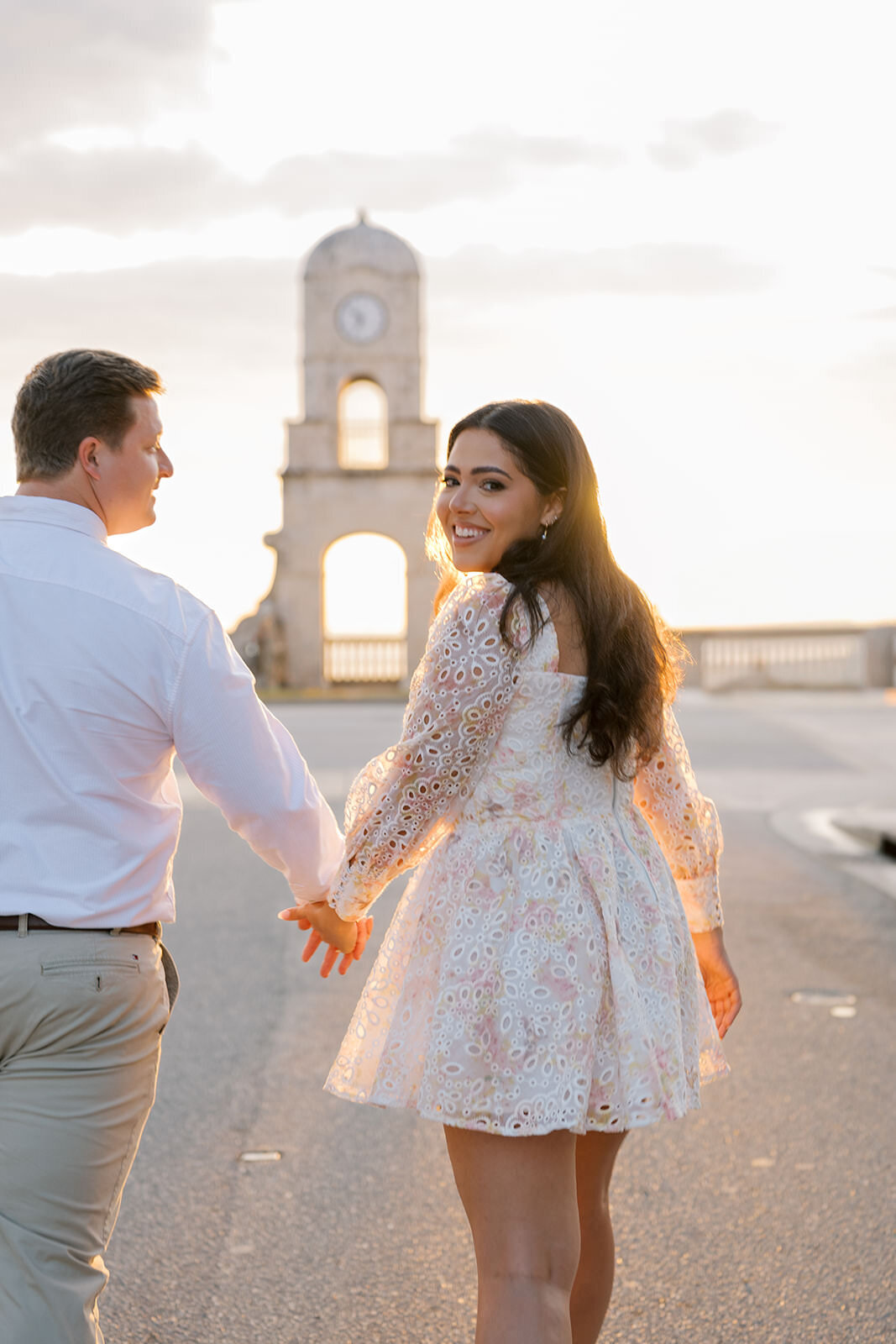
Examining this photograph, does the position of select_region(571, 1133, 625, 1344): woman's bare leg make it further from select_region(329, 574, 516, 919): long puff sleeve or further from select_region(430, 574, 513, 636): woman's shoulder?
select_region(430, 574, 513, 636): woman's shoulder

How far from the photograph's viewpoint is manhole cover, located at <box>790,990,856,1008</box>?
671cm

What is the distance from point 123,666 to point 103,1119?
76 centimetres

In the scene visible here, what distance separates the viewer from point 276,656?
36.5m

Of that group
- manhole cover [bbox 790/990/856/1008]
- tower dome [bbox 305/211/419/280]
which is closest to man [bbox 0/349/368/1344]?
manhole cover [bbox 790/990/856/1008]

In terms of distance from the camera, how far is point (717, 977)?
3.25m

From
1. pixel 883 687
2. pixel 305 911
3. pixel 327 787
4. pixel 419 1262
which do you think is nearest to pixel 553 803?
pixel 305 911

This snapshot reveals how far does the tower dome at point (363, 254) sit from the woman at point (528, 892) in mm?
35697

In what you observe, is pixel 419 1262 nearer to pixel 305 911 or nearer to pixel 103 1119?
pixel 305 911

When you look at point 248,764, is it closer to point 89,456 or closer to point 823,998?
point 89,456

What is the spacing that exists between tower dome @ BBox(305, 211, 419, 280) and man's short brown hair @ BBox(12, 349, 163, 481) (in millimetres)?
35951

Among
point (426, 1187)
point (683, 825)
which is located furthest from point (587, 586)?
point (426, 1187)

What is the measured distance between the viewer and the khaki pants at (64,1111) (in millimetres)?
2441

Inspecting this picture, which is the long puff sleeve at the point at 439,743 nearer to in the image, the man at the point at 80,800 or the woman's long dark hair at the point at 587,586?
the woman's long dark hair at the point at 587,586

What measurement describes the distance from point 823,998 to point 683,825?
4.02 metres
